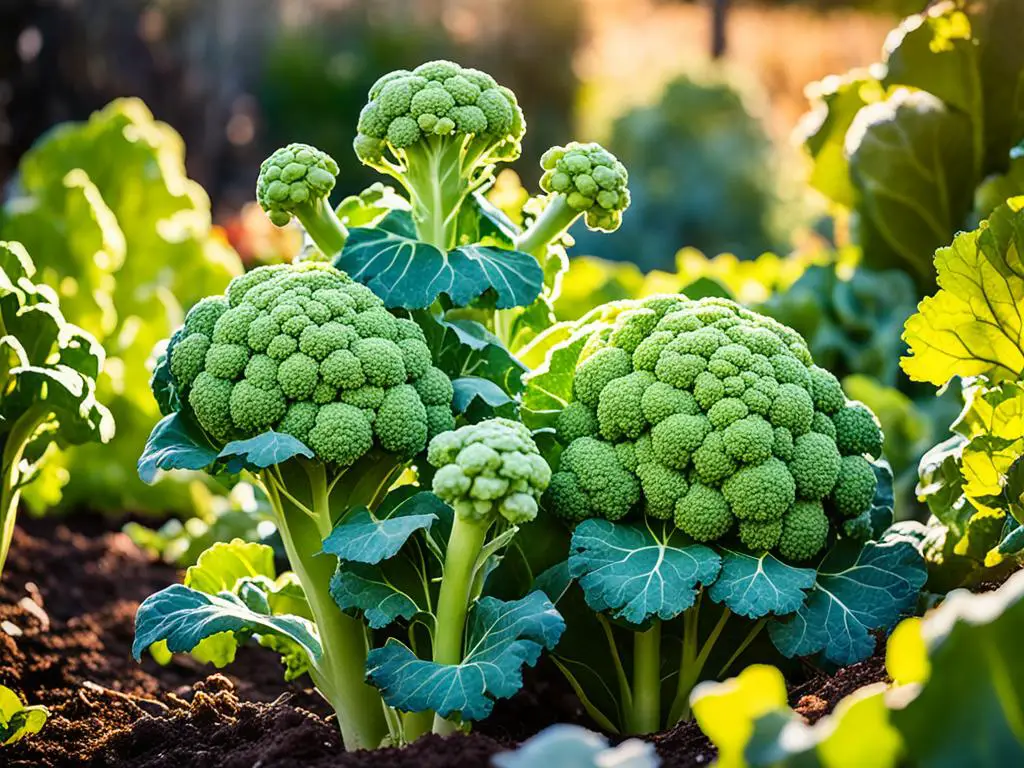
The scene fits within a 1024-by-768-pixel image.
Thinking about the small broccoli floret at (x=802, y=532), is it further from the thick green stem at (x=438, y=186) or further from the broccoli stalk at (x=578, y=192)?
the thick green stem at (x=438, y=186)

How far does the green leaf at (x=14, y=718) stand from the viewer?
250 centimetres

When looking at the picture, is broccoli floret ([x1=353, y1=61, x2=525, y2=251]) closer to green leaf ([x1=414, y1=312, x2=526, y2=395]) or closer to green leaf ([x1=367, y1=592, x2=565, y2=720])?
green leaf ([x1=414, y1=312, x2=526, y2=395])

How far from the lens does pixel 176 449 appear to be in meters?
2.47

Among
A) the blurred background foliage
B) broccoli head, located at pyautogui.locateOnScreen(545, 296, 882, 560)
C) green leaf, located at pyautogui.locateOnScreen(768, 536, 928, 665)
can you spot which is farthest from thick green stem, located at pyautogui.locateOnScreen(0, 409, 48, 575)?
green leaf, located at pyautogui.locateOnScreen(768, 536, 928, 665)

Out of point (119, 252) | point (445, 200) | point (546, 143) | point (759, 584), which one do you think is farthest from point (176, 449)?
point (546, 143)

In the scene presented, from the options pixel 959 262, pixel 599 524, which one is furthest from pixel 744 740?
pixel 959 262

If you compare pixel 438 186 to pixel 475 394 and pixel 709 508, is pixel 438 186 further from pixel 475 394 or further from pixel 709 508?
pixel 709 508

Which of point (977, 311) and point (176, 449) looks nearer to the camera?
point (176, 449)

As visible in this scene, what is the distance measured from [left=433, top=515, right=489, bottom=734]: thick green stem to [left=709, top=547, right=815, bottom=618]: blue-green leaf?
0.48 metres

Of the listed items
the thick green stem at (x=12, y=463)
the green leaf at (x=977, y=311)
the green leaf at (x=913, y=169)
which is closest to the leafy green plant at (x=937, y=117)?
the green leaf at (x=913, y=169)

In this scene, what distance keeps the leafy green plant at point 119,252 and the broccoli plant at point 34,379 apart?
139 centimetres

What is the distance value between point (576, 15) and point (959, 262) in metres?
11.1

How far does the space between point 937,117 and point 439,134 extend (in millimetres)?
2125

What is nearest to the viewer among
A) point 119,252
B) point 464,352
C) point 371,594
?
point 371,594
